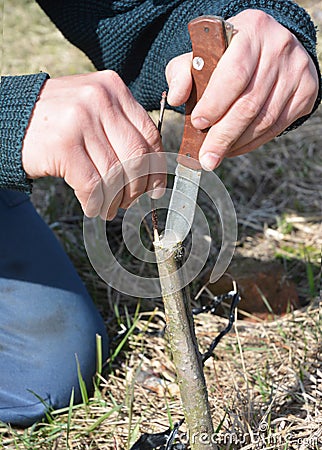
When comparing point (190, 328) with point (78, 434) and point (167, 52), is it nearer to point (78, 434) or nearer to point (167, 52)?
point (78, 434)

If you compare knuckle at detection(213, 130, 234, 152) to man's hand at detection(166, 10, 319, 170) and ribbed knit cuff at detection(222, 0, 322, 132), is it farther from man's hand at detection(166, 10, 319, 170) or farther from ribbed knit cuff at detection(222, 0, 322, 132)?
ribbed knit cuff at detection(222, 0, 322, 132)

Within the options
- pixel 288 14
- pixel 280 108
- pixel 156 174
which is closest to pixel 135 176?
pixel 156 174

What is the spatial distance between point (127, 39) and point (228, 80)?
0.68 meters

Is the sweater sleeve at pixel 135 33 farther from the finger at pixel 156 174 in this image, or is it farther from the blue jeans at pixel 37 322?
the blue jeans at pixel 37 322

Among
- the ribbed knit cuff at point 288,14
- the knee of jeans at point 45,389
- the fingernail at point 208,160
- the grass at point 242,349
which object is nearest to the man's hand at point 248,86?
the fingernail at point 208,160

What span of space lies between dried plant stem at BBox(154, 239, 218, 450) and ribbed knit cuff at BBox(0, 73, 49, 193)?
0.28 meters

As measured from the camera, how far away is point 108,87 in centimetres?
95

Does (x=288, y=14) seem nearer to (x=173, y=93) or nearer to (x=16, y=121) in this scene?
(x=173, y=93)

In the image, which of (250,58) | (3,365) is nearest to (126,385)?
(3,365)

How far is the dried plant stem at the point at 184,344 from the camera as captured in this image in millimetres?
946

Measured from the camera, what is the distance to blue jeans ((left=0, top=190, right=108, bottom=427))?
1465 mm

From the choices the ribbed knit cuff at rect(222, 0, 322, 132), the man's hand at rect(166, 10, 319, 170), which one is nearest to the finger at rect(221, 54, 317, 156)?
the man's hand at rect(166, 10, 319, 170)

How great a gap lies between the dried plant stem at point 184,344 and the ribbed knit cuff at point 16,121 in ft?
0.90

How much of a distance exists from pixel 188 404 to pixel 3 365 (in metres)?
0.61
